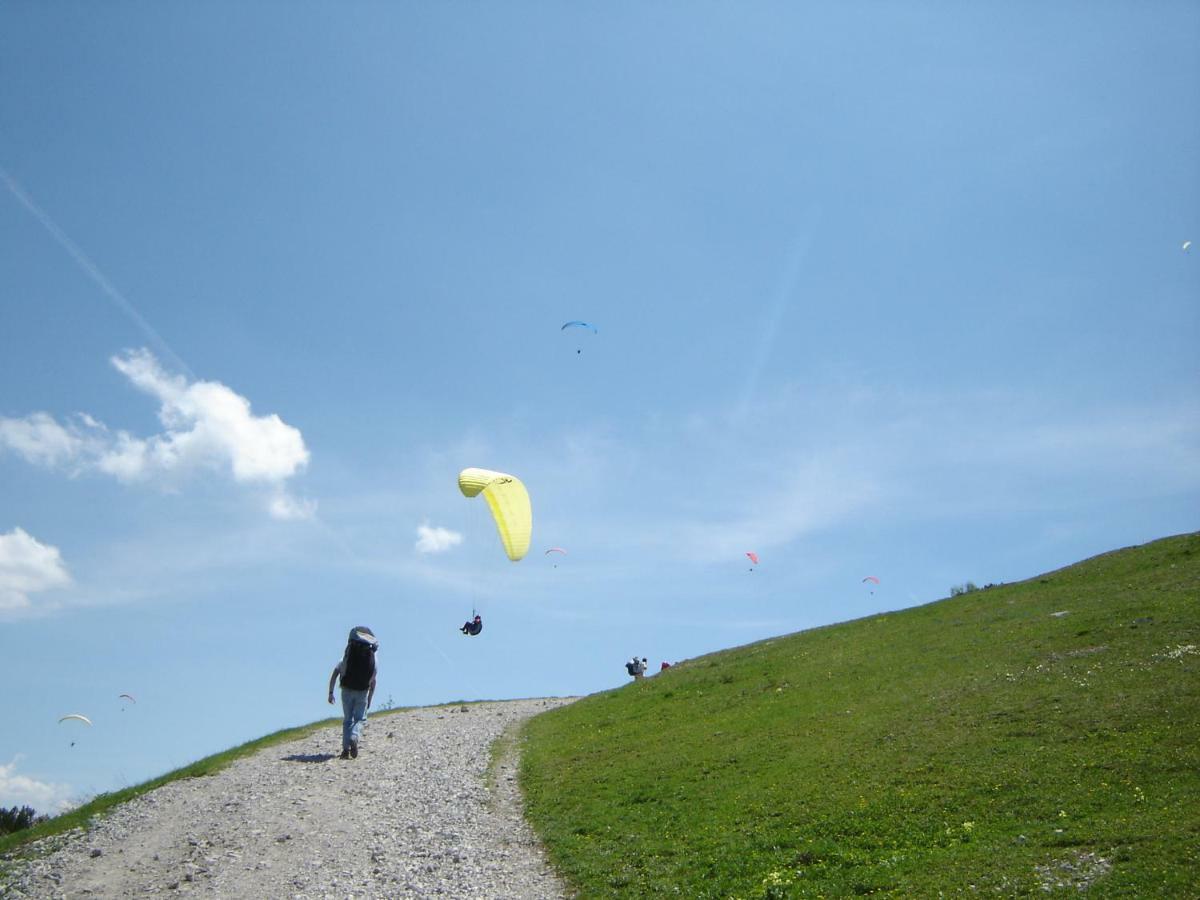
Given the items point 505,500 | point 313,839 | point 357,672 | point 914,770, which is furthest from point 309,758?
point 914,770

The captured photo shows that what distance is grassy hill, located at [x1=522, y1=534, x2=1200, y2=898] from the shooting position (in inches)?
550

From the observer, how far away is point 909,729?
21.6m

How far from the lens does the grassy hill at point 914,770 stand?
1398 cm

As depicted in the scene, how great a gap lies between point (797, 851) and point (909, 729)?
296 inches

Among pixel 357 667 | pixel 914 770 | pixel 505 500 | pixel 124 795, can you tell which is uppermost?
pixel 505 500

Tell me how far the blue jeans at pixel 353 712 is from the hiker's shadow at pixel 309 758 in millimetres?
688

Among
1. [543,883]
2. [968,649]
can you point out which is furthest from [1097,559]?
[543,883]

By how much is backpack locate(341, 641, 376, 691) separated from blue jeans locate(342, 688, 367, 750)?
22 cm

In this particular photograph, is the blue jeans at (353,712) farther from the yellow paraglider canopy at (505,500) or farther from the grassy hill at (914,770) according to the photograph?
the yellow paraglider canopy at (505,500)

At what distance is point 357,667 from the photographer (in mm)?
24047

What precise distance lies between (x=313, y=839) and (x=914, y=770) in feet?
42.7

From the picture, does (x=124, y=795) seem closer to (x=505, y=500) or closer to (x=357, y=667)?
(x=357, y=667)

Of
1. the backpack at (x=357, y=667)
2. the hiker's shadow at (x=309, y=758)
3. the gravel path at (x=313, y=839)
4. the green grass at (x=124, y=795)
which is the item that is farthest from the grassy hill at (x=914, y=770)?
the green grass at (x=124, y=795)

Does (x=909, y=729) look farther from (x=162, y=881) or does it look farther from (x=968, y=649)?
(x=162, y=881)
